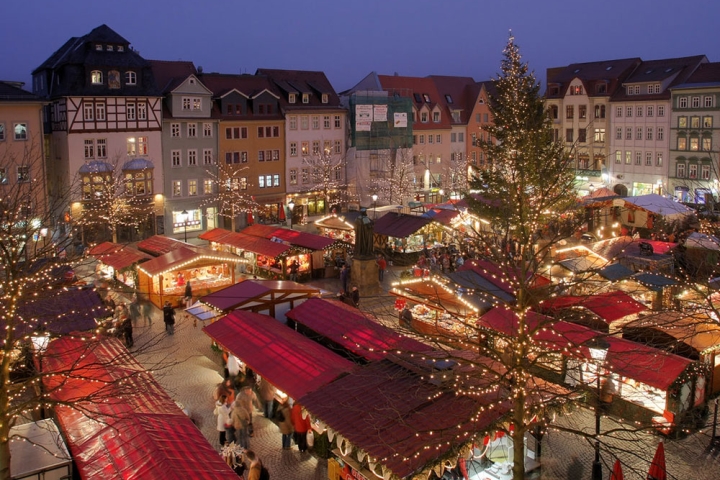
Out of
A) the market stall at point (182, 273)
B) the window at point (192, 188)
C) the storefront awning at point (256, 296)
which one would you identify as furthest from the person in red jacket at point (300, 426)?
the window at point (192, 188)

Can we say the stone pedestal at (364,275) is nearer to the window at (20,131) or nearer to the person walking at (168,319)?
the person walking at (168,319)

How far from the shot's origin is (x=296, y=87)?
161 ft

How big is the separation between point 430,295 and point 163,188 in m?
26.8

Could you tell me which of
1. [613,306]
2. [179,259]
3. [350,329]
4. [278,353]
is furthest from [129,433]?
[179,259]

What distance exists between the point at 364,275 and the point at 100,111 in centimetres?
2084

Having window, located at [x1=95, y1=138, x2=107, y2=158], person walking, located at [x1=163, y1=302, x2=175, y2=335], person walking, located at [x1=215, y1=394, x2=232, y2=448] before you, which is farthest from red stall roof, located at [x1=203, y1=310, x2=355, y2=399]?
window, located at [x1=95, y1=138, x2=107, y2=158]

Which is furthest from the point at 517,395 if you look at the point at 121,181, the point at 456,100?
the point at 456,100

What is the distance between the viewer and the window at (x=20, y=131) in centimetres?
3456

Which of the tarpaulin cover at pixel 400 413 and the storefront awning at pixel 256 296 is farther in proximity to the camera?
the storefront awning at pixel 256 296

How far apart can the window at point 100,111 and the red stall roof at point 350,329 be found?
25.0 meters

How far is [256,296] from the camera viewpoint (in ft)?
61.8

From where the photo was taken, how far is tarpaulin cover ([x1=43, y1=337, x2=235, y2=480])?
991 centimetres

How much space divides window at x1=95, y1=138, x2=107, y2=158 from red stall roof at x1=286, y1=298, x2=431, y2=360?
24.6 metres

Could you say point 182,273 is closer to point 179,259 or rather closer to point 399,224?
point 179,259
